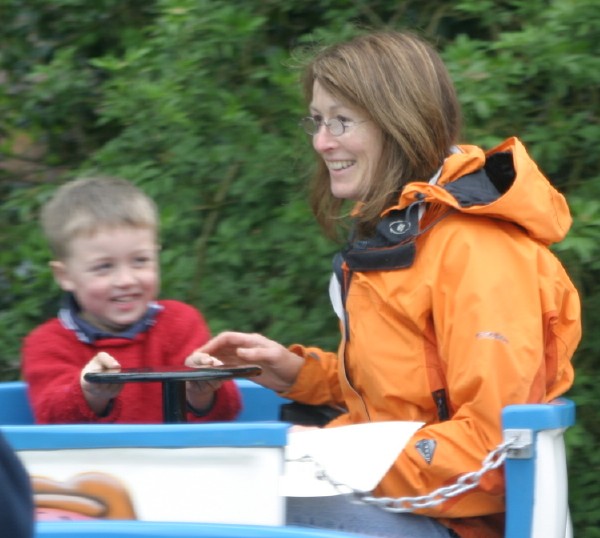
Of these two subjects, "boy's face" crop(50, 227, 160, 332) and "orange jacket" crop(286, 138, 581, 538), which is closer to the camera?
"orange jacket" crop(286, 138, 581, 538)

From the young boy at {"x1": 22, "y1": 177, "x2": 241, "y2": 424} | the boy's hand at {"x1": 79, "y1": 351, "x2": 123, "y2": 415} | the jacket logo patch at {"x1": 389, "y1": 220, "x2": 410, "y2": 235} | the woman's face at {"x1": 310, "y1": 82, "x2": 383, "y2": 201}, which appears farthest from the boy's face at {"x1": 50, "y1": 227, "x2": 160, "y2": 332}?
the jacket logo patch at {"x1": 389, "y1": 220, "x2": 410, "y2": 235}

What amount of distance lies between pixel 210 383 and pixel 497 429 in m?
0.72

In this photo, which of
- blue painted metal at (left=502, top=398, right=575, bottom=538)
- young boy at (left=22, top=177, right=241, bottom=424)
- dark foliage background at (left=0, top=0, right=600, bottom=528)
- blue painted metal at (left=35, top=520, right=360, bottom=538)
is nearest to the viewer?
blue painted metal at (left=35, top=520, right=360, bottom=538)

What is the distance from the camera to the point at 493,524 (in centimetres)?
269

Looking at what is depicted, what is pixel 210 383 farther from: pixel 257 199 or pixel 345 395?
pixel 257 199

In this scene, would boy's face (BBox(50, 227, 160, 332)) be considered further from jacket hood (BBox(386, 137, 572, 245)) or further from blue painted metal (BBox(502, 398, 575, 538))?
blue painted metal (BBox(502, 398, 575, 538))

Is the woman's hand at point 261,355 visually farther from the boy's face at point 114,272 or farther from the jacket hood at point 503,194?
the jacket hood at point 503,194

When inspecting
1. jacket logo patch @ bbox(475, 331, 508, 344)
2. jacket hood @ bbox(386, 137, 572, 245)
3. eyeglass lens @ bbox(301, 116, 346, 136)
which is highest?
eyeglass lens @ bbox(301, 116, 346, 136)

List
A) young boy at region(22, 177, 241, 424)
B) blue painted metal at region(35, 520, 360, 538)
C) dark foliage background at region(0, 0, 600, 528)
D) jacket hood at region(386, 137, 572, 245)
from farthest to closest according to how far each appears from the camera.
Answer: dark foliage background at region(0, 0, 600, 528)
young boy at region(22, 177, 241, 424)
jacket hood at region(386, 137, 572, 245)
blue painted metal at region(35, 520, 360, 538)

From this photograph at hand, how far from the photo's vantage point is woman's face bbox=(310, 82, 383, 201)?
9.64 feet

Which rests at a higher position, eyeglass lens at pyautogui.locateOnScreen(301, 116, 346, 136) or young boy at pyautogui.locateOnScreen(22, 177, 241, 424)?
eyeglass lens at pyautogui.locateOnScreen(301, 116, 346, 136)

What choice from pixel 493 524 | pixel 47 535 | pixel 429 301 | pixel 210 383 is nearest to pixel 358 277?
pixel 429 301

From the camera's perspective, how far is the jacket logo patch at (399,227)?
8.82ft

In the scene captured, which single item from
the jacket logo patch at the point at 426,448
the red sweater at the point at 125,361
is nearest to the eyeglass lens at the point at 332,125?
the red sweater at the point at 125,361
